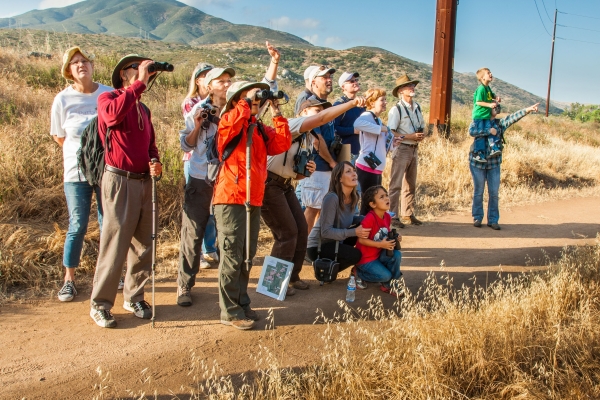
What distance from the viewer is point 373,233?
5.73 metres

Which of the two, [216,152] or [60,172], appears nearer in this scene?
[216,152]

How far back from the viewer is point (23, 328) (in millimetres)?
4594

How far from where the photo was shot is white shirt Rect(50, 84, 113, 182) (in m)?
5.16

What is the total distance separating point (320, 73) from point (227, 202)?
2.42 metres

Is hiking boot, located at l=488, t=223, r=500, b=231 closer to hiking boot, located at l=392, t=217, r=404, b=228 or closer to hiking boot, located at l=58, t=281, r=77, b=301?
hiking boot, located at l=392, t=217, r=404, b=228

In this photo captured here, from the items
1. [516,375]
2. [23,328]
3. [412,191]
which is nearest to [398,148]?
[412,191]

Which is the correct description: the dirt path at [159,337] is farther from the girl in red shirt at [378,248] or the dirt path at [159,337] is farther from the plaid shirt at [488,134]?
the plaid shirt at [488,134]

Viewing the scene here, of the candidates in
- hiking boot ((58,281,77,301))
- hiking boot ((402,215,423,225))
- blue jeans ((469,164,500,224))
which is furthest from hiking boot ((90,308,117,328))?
blue jeans ((469,164,500,224))

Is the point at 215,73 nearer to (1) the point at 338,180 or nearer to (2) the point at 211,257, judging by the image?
(1) the point at 338,180

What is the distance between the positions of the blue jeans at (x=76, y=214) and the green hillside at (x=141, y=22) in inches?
3659

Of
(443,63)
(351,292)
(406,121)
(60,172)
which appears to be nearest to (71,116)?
(60,172)

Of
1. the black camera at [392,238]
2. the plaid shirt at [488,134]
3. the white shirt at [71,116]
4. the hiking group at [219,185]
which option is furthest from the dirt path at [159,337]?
the plaid shirt at [488,134]

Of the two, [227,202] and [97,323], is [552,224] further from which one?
[97,323]

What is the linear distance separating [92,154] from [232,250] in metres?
1.48
